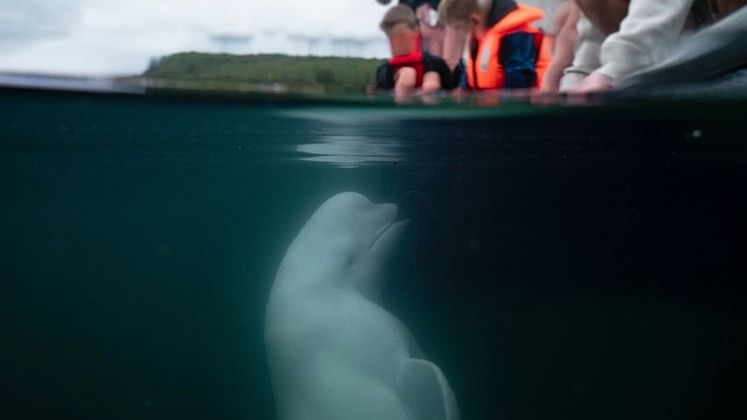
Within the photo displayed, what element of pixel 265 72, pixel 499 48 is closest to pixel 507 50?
pixel 499 48

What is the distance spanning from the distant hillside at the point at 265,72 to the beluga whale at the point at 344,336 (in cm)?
146

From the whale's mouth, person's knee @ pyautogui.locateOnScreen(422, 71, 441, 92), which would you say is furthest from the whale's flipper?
person's knee @ pyautogui.locateOnScreen(422, 71, 441, 92)

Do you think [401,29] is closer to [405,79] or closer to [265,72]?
[405,79]

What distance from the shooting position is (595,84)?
2.56 meters

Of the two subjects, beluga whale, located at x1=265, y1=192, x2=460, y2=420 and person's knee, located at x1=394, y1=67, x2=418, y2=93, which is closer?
person's knee, located at x1=394, y1=67, x2=418, y2=93

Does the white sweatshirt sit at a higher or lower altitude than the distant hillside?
higher

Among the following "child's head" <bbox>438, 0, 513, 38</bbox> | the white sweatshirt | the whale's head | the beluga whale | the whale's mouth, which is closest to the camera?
the white sweatshirt

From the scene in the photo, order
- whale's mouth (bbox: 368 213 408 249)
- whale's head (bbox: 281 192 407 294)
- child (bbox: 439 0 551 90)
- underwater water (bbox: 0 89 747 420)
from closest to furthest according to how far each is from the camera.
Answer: child (bbox: 439 0 551 90) < underwater water (bbox: 0 89 747 420) < whale's head (bbox: 281 192 407 294) < whale's mouth (bbox: 368 213 408 249)

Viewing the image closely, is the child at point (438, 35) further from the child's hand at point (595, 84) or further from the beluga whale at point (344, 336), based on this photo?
the beluga whale at point (344, 336)

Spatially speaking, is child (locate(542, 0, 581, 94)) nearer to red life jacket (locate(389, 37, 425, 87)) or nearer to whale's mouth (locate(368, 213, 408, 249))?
red life jacket (locate(389, 37, 425, 87))

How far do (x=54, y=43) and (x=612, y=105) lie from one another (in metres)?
2.55

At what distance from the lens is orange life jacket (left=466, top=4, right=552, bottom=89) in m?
3.03

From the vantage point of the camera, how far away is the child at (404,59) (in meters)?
2.92

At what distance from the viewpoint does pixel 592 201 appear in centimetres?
469
